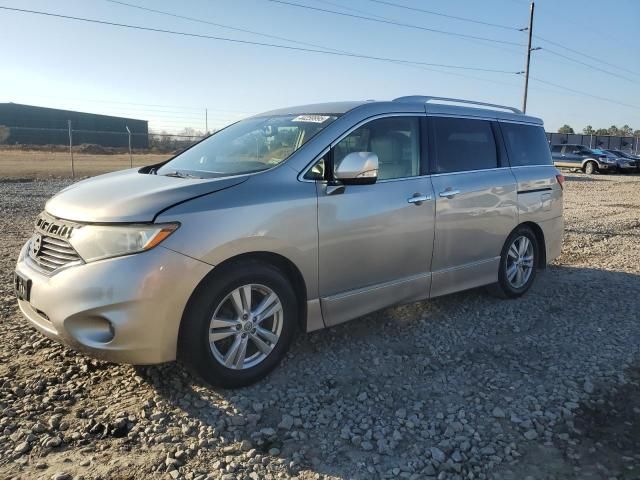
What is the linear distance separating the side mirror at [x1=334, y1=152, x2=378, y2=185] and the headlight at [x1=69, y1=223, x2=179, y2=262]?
1.21 meters

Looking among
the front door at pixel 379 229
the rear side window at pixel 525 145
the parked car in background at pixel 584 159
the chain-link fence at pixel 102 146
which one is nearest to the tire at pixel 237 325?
the front door at pixel 379 229

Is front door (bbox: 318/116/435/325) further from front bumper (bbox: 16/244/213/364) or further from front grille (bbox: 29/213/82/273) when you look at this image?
front grille (bbox: 29/213/82/273)

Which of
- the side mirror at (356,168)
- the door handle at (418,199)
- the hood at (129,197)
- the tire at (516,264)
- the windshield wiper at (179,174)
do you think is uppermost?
the side mirror at (356,168)

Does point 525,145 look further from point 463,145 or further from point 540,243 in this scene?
point 463,145

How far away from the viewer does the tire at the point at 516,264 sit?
5363mm

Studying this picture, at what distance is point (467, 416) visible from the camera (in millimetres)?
3246

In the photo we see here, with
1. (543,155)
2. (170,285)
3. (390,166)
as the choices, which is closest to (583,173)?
(543,155)

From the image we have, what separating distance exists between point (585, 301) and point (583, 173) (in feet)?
88.9

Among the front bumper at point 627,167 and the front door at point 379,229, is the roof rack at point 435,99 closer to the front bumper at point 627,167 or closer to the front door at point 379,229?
the front door at point 379,229

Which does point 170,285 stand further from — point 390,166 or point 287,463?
point 390,166

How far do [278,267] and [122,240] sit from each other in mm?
1032


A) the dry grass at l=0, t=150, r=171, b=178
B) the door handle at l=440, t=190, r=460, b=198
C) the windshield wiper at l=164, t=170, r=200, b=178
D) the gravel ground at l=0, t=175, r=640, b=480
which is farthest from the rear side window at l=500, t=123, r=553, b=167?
the dry grass at l=0, t=150, r=171, b=178

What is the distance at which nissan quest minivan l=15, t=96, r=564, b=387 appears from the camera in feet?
10.0

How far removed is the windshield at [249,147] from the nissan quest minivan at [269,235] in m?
0.02
